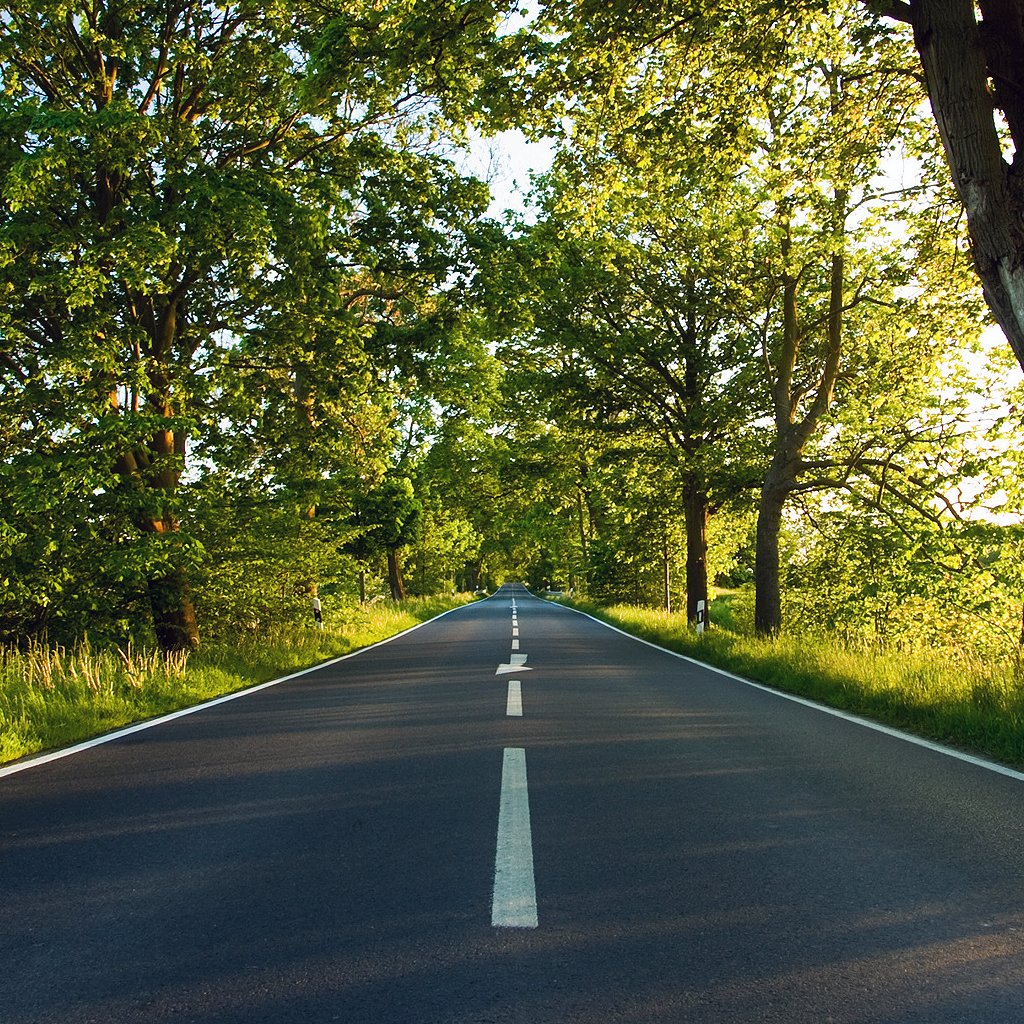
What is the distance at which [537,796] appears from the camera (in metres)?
5.07

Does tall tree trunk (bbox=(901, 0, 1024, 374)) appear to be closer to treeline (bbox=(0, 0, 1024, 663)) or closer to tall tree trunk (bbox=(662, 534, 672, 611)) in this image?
treeline (bbox=(0, 0, 1024, 663))

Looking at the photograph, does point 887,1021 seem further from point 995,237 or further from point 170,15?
point 170,15

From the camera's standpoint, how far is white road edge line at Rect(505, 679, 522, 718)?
821 centimetres

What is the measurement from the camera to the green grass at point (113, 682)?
7.43 m

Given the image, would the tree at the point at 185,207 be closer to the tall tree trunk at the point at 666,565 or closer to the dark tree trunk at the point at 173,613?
the dark tree trunk at the point at 173,613

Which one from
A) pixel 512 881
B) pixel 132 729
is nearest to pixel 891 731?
pixel 512 881

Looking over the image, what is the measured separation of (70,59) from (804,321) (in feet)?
46.4

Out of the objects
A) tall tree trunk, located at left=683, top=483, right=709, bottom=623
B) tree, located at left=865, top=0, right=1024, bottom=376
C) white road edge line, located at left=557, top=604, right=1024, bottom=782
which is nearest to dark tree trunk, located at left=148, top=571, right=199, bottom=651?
white road edge line, located at left=557, top=604, right=1024, bottom=782

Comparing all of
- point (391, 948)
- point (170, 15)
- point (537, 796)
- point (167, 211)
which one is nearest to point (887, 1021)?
point (391, 948)

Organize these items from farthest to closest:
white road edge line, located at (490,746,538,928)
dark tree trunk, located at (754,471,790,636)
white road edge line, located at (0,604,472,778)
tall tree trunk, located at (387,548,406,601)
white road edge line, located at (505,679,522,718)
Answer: tall tree trunk, located at (387,548,406,601), dark tree trunk, located at (754,471,790,636), white road edge line, located at (505,679,522,718), white road edge line, located at (0,604,472,778), white road edge line, located at (490,746,538,928)

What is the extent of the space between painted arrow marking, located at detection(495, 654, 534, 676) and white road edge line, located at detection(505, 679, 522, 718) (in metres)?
1.34

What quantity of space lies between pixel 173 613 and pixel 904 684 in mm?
10742

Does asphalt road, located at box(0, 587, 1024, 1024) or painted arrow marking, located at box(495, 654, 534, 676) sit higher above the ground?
asphalt road, located at box(0, 587, 1024, 1024)

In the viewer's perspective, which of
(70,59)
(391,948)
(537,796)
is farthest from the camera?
(70,59)
